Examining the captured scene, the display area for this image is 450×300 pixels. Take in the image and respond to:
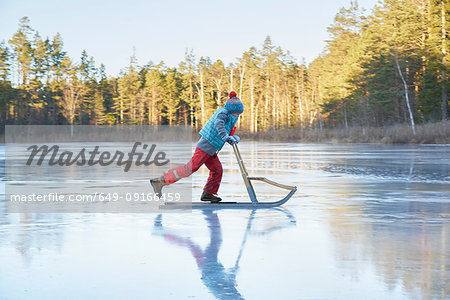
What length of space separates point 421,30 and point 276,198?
187 ft

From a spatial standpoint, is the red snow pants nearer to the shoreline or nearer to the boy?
the boy

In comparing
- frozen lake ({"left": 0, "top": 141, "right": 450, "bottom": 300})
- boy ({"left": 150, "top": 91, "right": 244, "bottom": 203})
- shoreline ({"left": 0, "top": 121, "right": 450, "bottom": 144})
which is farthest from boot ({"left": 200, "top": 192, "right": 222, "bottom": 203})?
shoreline ({"left": 0, "top": 121, "right": 450, "bottom": 144})

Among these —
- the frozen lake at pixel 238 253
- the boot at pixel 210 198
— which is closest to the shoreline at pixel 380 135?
the frozen lake at pixel 238 253

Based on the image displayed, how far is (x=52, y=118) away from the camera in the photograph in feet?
377

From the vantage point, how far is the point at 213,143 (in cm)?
999

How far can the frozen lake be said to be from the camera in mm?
4875

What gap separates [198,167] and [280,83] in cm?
12278

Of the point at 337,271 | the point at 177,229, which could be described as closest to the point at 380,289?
the point at 337,271

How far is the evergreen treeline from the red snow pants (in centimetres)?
4518

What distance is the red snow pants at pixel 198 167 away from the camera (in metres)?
10.1

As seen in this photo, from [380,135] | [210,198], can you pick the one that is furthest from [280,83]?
[210,198]

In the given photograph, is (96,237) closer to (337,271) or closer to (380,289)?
(337,271)

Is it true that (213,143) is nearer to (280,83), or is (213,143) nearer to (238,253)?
(238,253)

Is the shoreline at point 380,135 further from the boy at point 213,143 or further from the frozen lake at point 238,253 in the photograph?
the boy at point 213,143
